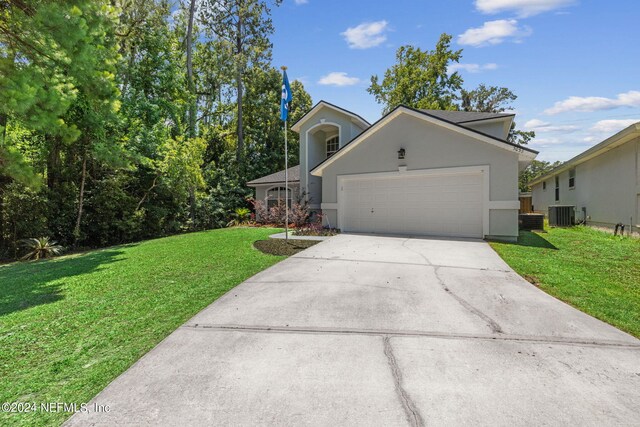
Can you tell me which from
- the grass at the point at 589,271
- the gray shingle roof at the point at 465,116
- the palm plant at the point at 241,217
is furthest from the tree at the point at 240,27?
the grass at the point at 589,271

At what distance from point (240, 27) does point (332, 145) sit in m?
14.3

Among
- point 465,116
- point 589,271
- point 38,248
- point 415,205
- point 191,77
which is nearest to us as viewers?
point 589,271

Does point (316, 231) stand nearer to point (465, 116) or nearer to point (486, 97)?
point (465, 116)

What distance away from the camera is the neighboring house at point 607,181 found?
1062 cm

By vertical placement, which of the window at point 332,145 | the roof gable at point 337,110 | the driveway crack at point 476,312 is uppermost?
the roof gable at point 337,110

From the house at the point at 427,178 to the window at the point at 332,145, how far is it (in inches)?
165

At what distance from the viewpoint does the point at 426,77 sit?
94.9 feet

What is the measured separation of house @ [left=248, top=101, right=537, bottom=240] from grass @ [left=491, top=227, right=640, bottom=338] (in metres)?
1.65

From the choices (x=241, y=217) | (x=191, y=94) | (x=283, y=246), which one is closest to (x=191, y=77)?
(x=191, y=94)

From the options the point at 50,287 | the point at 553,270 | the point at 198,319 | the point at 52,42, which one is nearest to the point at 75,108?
the point at 52,42

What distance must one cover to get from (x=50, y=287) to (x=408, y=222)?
10.6 m

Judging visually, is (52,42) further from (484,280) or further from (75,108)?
(484,280)

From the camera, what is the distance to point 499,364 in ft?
9.68

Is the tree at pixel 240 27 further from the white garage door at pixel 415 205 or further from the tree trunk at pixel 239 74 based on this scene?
the white garage door at pixel 415 205
